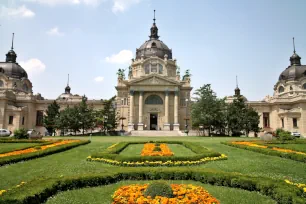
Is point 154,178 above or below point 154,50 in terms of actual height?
below

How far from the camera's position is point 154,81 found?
172 ft

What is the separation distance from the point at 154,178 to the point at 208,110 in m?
33.2

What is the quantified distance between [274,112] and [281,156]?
46.0m

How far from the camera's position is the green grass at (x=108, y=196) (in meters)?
6.99

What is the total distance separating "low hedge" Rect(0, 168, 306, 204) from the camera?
20.8 ft

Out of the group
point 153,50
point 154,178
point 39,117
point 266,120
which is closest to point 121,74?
point 153,50

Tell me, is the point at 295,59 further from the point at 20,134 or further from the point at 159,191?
the point at 159,191

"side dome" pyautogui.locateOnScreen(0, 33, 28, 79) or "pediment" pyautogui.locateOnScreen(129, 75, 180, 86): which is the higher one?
"side dome" pyautogui.locateOnScreen(0, 33, 28, 79)

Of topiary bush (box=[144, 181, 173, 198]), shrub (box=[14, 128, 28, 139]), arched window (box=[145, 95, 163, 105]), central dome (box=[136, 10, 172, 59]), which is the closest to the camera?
topiary bush (box=[144, 181, 173, 198])

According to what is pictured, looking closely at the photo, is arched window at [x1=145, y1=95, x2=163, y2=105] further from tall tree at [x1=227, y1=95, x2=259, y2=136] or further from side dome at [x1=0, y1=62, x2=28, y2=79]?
side dome at [x1=0, y1=62, x2=28, y2=79]

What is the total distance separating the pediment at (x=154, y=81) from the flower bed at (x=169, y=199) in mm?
45470

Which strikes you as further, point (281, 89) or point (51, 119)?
point (281, 89)

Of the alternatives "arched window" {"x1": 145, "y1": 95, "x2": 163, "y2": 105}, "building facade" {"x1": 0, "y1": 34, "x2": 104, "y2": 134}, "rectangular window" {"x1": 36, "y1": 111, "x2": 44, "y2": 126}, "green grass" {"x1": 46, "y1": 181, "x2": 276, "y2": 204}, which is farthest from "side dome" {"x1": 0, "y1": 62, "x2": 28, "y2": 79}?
"green grass" {"x1": 46, "y1": 181, "x2": 276, "y2": 204}

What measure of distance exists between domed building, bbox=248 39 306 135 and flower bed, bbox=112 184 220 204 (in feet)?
167
